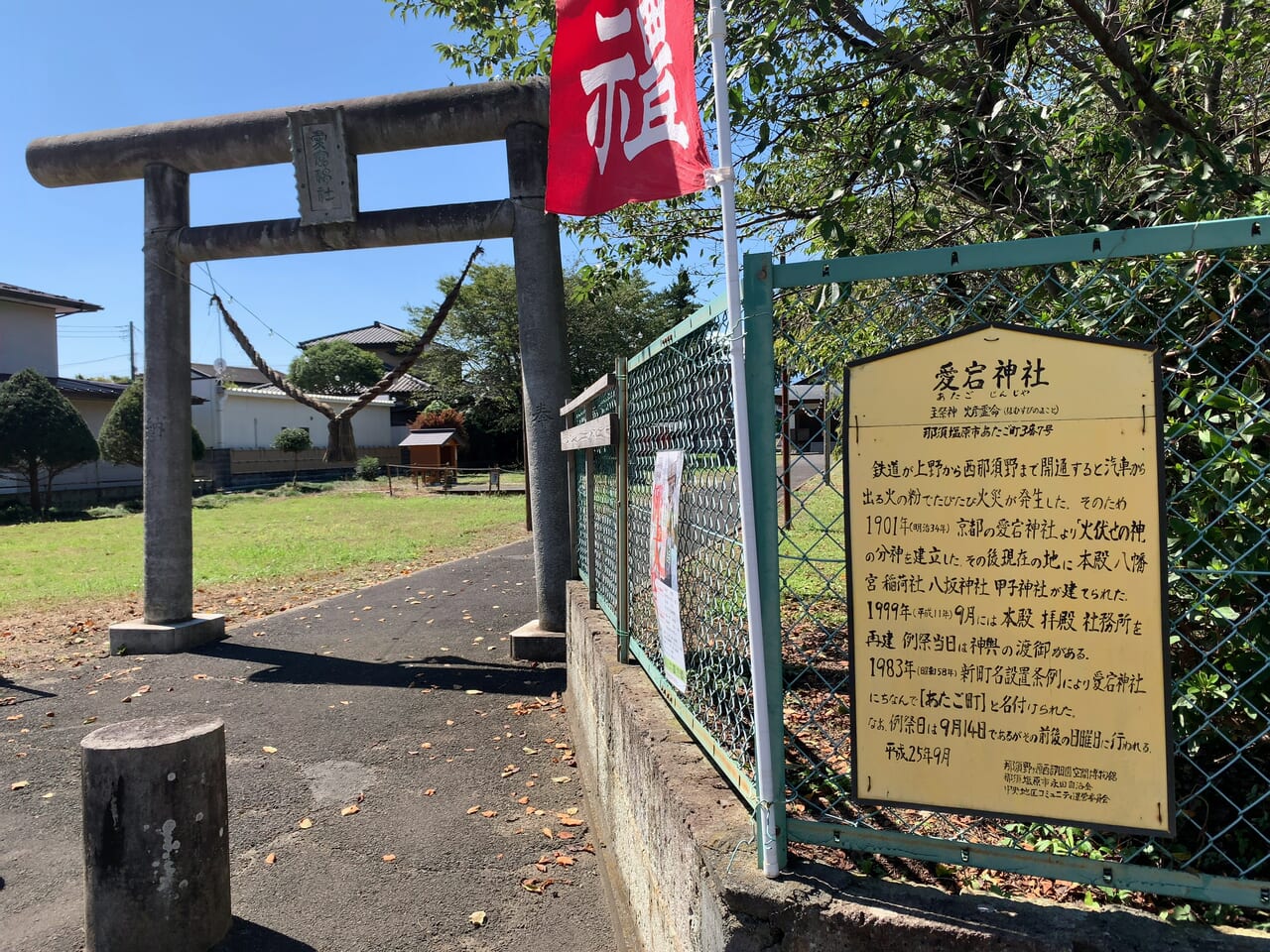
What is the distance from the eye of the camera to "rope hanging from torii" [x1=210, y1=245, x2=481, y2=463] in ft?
26.1

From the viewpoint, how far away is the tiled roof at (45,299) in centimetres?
2672

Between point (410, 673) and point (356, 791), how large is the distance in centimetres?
217

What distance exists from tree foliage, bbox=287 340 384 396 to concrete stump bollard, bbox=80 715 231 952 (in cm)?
4688

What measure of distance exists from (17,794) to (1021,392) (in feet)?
16.9

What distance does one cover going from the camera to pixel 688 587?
3320mm

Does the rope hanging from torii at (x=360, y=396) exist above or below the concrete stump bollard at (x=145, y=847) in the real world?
above

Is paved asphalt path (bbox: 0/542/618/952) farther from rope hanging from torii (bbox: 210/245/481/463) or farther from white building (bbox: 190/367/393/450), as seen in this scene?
white building (bbox: 190/367/393/450)

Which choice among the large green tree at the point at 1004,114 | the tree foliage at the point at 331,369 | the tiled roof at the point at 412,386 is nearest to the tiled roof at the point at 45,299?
the tiled roof at the point at 412,386

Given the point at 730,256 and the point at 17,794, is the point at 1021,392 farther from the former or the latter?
the point at 17,794

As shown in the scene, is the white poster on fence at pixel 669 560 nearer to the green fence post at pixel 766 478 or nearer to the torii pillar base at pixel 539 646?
the green fence post at pixel 766 478

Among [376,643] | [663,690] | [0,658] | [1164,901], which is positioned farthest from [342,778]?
[0,658]

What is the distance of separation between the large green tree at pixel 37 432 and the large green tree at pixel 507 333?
15.9 metres

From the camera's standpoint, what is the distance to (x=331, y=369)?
48625 mm

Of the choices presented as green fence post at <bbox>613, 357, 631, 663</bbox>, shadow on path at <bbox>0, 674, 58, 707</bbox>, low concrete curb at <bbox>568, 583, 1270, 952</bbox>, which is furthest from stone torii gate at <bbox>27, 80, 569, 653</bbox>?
low concrete curb at <bbox>568, 583, 1270, 952</bbox>
